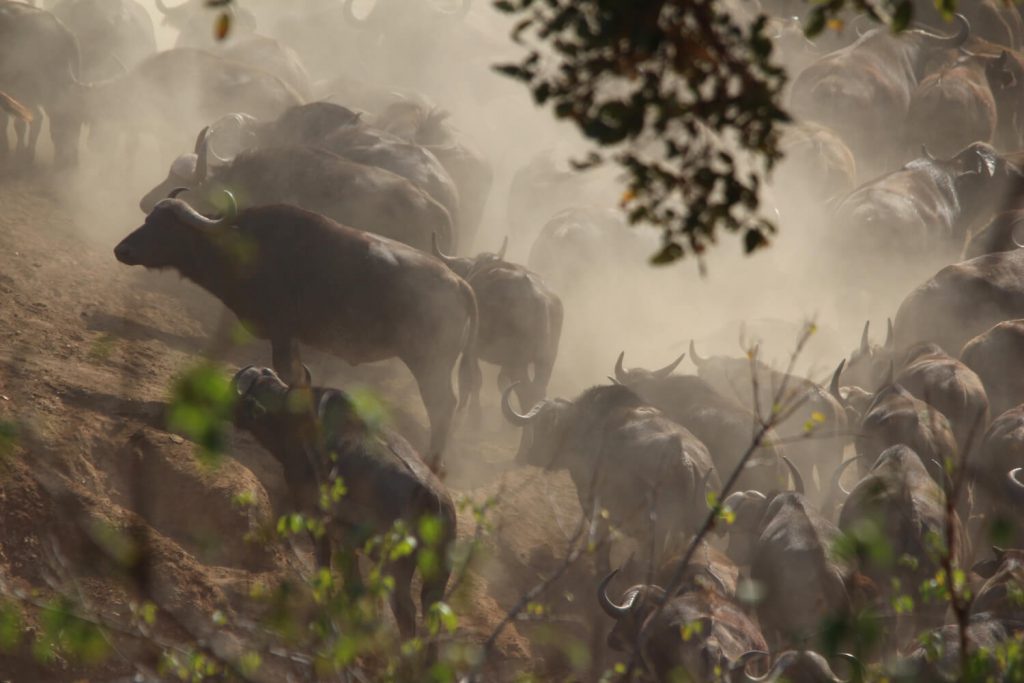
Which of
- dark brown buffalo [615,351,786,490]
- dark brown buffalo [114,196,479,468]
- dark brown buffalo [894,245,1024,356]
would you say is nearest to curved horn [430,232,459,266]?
dark brown buffalo [114,196,479,468]

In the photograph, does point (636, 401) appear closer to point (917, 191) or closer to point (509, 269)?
point (509, 269)

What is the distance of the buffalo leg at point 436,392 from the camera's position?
9.98 m

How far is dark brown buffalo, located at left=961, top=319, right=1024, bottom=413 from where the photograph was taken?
11.6m

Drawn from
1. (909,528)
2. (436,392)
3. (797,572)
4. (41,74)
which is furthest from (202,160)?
(909,528)

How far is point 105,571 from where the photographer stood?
22.6ft

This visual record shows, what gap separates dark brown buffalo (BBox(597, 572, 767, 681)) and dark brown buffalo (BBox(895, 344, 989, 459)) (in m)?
4.18

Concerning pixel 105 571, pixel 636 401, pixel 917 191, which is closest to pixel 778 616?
pixel 636 401

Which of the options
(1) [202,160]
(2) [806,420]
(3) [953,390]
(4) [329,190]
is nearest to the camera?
(2) [806,420]

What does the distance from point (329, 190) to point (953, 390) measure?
20.8 ft

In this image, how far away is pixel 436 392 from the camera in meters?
10.0

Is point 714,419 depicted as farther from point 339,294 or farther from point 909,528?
point 339,294

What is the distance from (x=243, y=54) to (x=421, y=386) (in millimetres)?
9709

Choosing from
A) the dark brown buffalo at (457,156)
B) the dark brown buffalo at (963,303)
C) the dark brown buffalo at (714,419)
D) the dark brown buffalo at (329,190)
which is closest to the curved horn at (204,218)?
the dark brown buffalo at (329,190)

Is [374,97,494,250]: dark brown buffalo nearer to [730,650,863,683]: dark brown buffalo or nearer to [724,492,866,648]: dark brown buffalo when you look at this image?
[724,492,866,648]: dark brown buffalo
